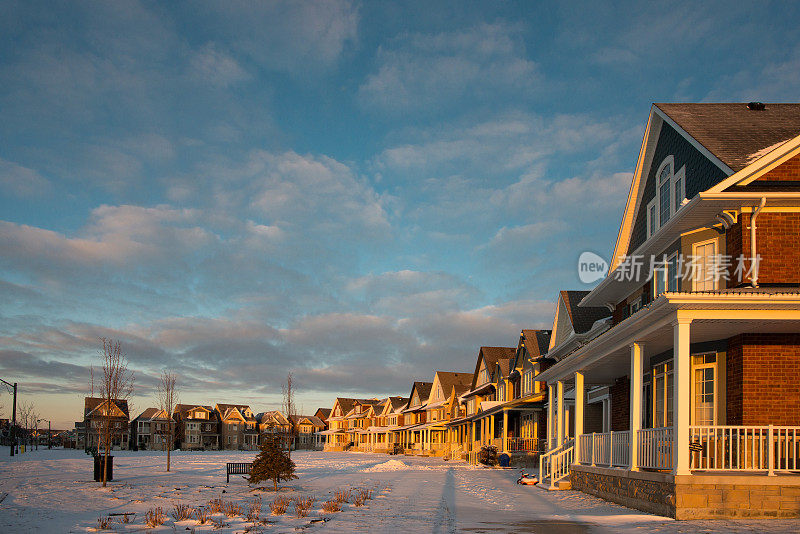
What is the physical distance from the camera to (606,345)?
1708 centimetres

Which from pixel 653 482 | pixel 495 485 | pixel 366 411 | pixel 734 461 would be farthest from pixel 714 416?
pixel 366 411

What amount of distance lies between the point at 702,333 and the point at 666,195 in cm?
628

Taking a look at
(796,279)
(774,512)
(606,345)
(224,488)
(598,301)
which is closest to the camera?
(774,512)

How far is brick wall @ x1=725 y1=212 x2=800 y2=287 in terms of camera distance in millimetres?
14891

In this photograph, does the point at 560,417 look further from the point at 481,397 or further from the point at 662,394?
the point at 481,397

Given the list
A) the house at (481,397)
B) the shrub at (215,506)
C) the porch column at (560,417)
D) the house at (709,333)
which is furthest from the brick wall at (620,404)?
the house at (481,397)

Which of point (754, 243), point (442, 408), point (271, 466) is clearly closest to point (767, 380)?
point (754, 243)

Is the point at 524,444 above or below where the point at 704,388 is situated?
below

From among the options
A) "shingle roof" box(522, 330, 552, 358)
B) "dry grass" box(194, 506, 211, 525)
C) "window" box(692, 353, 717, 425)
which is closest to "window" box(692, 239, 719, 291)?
"window" box(692, 353, 717, 425)

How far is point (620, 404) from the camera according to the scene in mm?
22203

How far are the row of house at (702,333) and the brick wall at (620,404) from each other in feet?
0.33

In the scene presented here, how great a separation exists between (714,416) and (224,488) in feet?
49.3

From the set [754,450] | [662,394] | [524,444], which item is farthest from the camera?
[524,444]

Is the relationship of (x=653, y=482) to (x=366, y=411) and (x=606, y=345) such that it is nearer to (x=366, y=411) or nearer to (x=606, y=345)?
(x=606, y=345)
